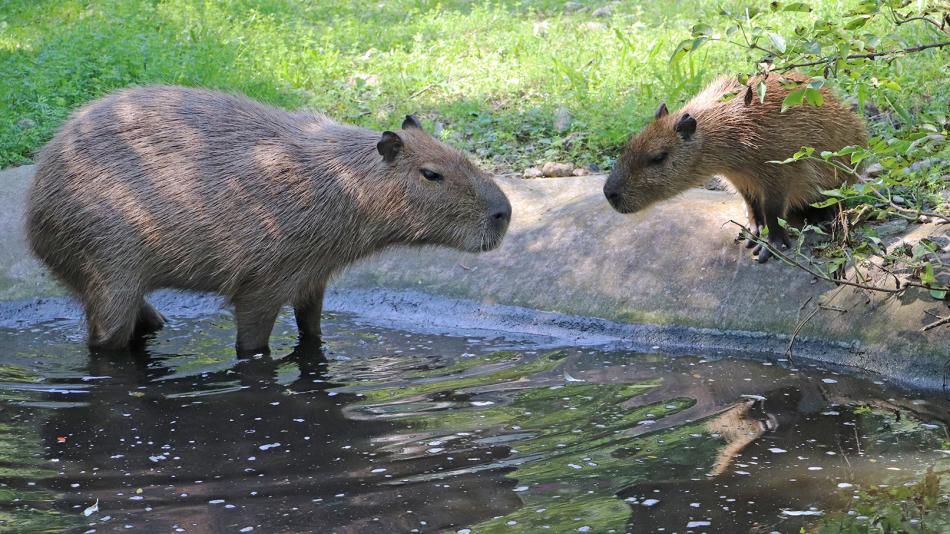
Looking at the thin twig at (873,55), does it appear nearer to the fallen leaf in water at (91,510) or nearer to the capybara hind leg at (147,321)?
the fallen leaf in water at (91,510)

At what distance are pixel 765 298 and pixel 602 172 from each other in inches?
87.2

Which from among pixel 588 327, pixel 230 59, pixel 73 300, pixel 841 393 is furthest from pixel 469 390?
pixel 230 59

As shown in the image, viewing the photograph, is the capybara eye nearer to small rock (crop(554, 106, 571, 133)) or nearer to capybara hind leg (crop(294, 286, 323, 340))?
capybara hind leg (crop(294, 286, 323, 340))

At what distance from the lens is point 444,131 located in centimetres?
816

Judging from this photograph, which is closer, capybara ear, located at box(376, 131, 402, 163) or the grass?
capybara ear, located at box(376, 131, 402, 163)

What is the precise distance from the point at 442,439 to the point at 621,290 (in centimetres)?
191

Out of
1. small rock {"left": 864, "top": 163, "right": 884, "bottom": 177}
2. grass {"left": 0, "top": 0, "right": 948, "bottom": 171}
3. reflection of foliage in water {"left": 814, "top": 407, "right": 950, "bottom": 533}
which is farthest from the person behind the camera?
grass {"left": 0, "top": 0, "right": 948, "bottom": 171}

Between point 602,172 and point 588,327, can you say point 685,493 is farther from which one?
point 602,172

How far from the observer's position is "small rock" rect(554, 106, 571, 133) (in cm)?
812

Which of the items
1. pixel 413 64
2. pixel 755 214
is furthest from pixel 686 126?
pixel 413 64

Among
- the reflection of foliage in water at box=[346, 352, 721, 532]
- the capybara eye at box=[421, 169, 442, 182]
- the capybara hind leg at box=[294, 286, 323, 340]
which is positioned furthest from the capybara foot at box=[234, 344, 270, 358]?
the capybara eye at box=[421, 169, 442, 182]

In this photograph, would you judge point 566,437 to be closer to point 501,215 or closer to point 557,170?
point 501,215

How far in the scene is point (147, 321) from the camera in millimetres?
6191

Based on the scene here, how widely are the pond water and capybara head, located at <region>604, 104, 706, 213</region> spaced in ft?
2.95
